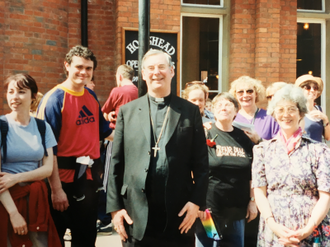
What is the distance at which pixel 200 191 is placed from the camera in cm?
255

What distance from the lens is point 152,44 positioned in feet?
20.7

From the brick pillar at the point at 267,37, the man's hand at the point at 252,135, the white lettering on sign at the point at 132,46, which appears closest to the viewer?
the man's hand at the point at 252,135

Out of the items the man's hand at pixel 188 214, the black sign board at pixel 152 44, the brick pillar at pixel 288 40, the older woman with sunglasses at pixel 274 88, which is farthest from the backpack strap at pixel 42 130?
the brick pillar at pixel 288 40

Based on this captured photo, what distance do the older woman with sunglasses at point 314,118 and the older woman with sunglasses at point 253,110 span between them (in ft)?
1.80

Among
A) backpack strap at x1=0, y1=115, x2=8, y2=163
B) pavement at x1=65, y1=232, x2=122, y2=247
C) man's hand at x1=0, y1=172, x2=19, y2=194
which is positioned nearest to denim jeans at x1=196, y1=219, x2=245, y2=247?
pavement at x1=65, y1=232, x2=122, y2=247

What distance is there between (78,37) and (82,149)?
3.64 metres

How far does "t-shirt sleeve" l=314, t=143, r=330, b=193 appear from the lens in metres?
2.56

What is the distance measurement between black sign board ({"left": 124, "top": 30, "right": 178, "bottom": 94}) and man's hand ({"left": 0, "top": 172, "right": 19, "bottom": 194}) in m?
3.72

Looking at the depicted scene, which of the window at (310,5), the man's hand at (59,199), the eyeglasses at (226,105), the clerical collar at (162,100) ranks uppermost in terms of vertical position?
the window at (310,5)

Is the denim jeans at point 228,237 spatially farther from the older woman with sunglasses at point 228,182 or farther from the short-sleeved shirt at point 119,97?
the short-sleeved shirt at point 119,97

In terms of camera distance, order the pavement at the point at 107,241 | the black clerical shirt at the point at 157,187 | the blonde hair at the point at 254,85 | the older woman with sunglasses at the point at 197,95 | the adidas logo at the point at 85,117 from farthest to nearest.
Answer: the pavement at the point at 107,241 → the blonde hair at the point at 254,85 → the older woman with sunglasses at the point at 197,95 → the adidas logo at the point at 85,117 → the black clerical shirt at the point at 157,187

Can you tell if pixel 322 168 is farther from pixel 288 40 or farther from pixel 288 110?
pixel 288 40

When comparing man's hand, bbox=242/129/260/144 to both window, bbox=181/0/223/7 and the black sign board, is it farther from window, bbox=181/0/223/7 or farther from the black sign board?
window, bbox=181/0/223/7

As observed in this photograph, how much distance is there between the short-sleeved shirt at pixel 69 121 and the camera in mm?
3119
